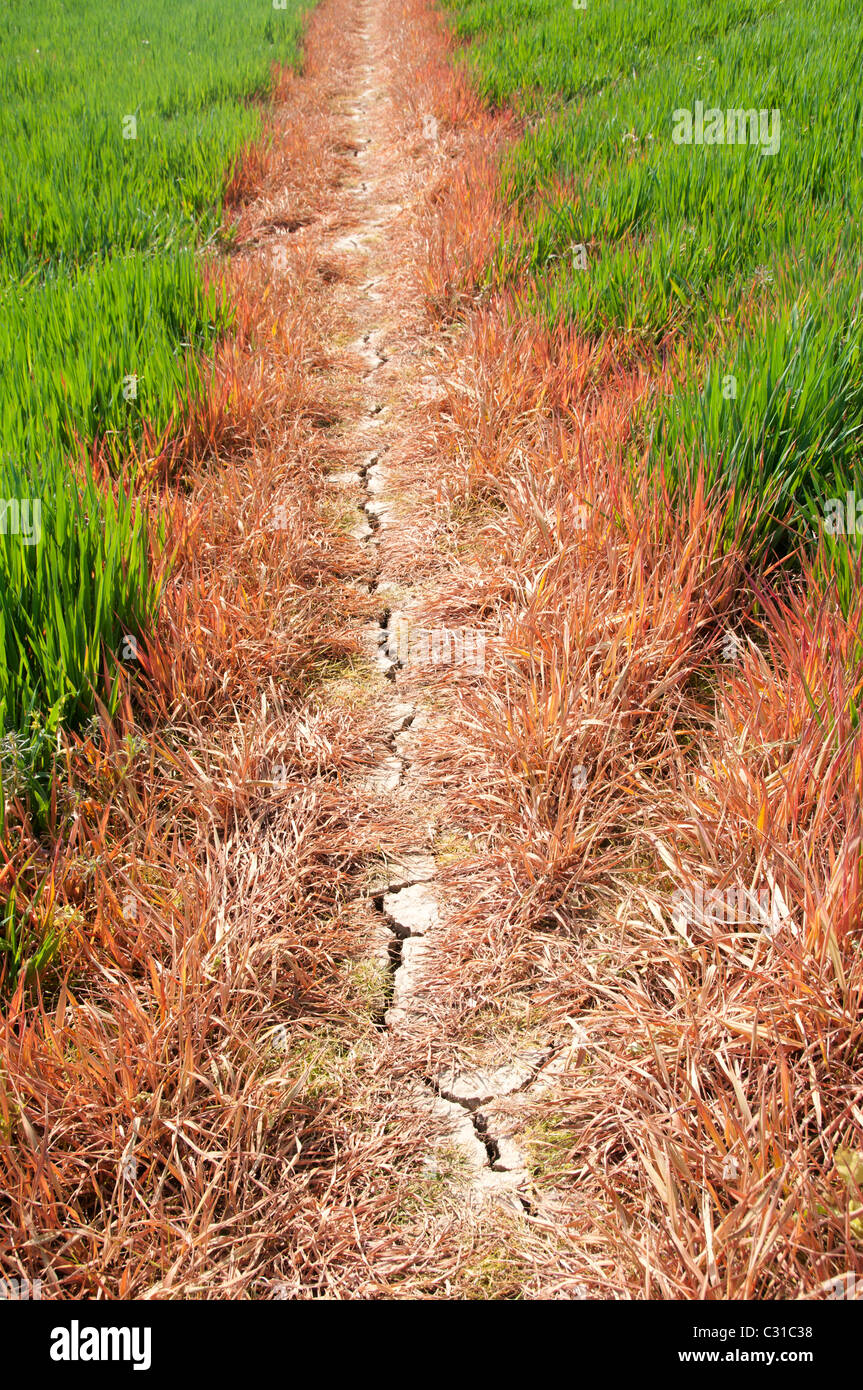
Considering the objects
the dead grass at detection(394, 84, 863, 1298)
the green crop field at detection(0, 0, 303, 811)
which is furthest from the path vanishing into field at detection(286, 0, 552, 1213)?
the green crop field at detection(0, 0, 303, 811)

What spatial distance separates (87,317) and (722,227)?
2.53m

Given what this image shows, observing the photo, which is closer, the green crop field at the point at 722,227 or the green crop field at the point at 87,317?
the green crop field at the point at 87,317

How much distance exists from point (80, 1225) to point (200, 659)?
1335mm

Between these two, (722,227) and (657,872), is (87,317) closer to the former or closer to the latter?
(722,227)

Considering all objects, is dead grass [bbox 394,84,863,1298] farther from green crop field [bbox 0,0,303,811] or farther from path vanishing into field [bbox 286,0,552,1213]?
green crop field [bbox 0,0,303,811]

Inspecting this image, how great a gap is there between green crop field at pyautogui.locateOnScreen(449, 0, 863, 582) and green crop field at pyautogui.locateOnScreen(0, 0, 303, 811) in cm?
148

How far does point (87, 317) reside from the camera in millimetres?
3246

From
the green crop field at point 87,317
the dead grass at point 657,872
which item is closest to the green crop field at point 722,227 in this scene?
the dead grass at point 657,872

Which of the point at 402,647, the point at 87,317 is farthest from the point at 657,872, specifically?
the point at 87,317

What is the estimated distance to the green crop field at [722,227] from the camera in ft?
7.59

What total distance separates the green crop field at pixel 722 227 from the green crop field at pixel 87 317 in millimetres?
1480

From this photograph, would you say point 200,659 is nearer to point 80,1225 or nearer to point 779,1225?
point 80,1225

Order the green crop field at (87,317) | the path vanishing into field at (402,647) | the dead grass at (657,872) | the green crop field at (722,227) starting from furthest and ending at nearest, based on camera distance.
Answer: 1. the green crop field at (722,227)
2. the green crop field at (87,317)
3. the path vanishing into field at (402,647)
4. the dead grass at (657,872)

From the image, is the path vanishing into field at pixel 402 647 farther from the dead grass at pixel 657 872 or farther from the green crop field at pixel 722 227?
the green crop field at pixel 722 227
